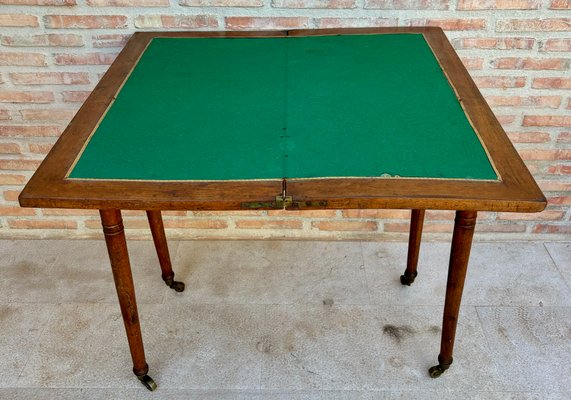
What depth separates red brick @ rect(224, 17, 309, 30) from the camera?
2.01 metres

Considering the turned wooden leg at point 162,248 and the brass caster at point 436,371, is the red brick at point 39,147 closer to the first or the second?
the turned wooden leg at point 162,248

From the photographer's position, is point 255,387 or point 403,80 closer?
point 403,80

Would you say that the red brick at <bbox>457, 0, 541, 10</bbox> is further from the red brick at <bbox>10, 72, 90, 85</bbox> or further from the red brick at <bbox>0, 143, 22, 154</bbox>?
the red brick at <bbox>0, 143, 22, 154</bbox>

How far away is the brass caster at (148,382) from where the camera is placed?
1.87 meters

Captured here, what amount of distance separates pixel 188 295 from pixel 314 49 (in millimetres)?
1089

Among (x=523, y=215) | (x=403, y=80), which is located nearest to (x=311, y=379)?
(x=403, y=80)

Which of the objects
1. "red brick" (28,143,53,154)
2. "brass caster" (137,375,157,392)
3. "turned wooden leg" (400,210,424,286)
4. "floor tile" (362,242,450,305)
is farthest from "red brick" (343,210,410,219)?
"red brick" (28,143,53,154)

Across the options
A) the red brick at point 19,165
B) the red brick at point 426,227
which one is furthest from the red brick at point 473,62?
the red brick at point 19,165

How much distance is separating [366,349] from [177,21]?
1363mm

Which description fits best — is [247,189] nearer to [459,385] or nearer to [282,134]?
[282,134]

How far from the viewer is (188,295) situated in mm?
2264

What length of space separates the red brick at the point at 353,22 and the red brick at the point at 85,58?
0.79 metres

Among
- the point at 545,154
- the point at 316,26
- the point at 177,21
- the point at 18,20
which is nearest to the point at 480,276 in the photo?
the point at 545,154

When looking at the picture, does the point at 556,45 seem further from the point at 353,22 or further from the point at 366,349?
the point at 366,349
